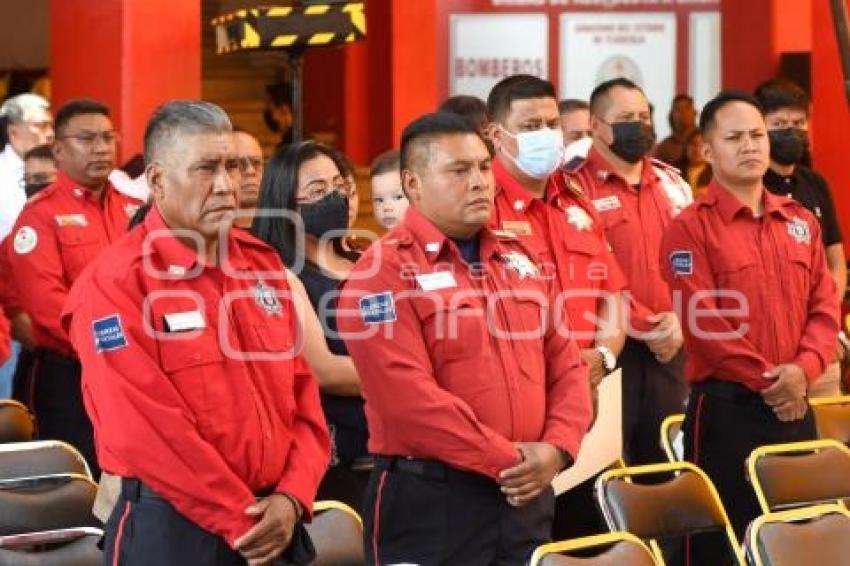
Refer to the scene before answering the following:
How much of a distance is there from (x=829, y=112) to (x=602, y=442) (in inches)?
242

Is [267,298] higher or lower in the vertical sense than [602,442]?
higher

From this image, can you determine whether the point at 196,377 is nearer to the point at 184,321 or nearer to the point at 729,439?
the point at 184,321

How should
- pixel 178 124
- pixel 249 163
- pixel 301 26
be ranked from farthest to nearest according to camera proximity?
pixel 301 26 < pixel 249 163 < pixel 178 124

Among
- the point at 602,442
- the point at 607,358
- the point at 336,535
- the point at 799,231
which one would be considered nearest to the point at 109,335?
the point at 336,535

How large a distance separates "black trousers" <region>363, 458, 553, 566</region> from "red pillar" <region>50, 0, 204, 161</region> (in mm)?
4774

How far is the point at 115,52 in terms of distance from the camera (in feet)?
31.3

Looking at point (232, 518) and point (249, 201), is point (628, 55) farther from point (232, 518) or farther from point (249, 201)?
point (232, 518)

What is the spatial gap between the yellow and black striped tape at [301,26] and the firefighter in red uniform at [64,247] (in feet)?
8.48

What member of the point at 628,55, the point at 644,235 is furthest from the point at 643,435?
the point at 628,55

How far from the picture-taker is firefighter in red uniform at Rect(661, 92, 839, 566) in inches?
251

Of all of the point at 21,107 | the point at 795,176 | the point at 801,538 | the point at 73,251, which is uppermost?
the point at 21,107

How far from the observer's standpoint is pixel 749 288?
6.39 m

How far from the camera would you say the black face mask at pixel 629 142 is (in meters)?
7.20

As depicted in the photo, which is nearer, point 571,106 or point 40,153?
point 571,106
